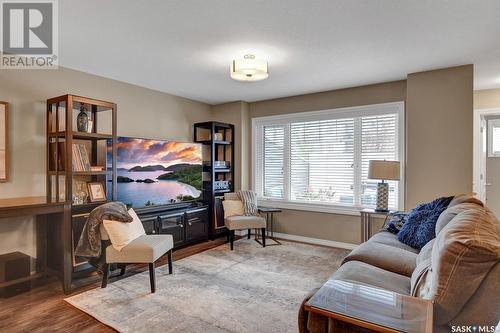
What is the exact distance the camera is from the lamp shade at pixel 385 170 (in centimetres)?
361

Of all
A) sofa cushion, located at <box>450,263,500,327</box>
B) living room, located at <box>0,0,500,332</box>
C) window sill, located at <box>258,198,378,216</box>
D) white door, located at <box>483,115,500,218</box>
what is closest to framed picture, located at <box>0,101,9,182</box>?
living room, located at <box>0,0,500,332</box>

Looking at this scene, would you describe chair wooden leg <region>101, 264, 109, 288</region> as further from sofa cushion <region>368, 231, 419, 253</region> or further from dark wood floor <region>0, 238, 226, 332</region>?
sofa cushion <region>368, 231, 419, 253</region>

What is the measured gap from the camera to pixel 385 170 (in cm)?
363

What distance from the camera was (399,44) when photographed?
2764 mm

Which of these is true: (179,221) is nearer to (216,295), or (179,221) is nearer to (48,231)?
(48,231)

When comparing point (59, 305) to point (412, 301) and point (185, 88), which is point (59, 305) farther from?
point (185, 88)

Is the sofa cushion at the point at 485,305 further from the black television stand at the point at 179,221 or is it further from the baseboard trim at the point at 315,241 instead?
the black television stand at the point at 179,221

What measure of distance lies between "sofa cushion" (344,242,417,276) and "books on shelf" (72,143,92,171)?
2857mm

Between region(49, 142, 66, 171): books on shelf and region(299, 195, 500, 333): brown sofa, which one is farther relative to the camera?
region(49, 142, 66, 171): books on shelf

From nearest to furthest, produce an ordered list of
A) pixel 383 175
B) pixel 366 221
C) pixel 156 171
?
pixel 383 175 → pixel 366 221 → pixel 156 171

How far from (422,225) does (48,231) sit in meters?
3.88

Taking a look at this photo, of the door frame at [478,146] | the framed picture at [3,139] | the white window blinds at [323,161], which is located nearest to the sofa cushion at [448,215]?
the white window blinds at [323,161]

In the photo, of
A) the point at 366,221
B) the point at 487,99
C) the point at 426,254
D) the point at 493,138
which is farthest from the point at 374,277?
the point at 493,138

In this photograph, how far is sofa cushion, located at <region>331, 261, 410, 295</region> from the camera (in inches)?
70.9
